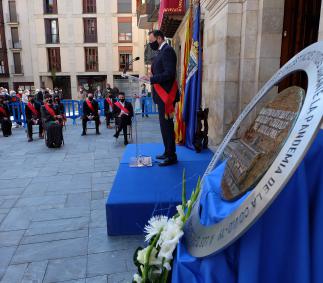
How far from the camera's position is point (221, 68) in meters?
4.80

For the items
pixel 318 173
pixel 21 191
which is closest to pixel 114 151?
pixel 21 191

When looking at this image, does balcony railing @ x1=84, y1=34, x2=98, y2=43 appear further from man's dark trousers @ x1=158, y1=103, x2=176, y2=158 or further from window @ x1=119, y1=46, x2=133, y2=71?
man's dark trousers @ x1=158, y1=103, x2=176, y2=158

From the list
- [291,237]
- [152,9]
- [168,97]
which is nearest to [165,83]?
[168,97]

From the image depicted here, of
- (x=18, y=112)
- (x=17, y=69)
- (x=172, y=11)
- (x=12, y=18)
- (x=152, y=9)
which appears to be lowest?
(x=18, y=112)

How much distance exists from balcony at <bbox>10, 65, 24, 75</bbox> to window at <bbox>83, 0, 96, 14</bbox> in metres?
9.25

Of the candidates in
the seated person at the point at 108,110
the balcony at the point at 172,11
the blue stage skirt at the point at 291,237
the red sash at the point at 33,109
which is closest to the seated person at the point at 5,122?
the red sash at the point at 33,109

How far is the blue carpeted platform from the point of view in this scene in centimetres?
308

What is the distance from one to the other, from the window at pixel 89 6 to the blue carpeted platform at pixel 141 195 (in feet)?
104

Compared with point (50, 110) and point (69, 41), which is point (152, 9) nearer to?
point (50, 110)

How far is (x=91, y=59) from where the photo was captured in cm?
3294

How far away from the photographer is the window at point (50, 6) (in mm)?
31797

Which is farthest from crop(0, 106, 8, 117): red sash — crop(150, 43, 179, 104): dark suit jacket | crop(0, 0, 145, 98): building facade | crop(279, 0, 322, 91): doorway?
crop(0, 0, 145, 98): building facade

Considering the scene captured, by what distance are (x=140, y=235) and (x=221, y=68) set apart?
9.42 ft

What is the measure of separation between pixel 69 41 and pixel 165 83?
3132 cm
